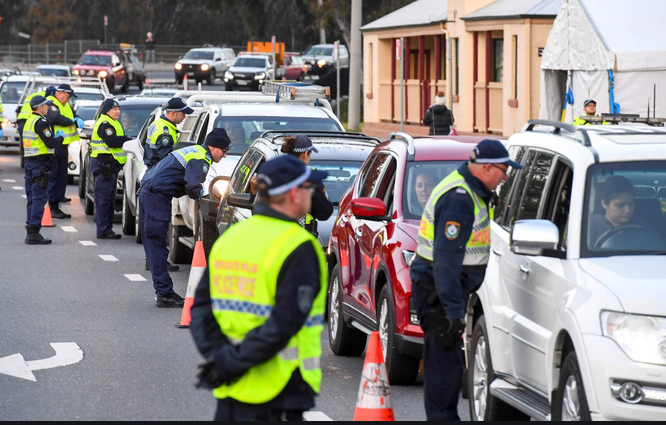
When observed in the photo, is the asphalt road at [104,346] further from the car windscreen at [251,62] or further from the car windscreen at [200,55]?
the car windscreen at [200,55]

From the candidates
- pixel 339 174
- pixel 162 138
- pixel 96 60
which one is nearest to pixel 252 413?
pixel 339 174

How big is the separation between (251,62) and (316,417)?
51429mm

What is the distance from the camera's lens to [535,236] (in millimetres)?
6188

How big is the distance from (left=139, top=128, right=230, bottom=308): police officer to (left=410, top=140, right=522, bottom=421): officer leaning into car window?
5.24m

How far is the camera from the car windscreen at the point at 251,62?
5816 cm

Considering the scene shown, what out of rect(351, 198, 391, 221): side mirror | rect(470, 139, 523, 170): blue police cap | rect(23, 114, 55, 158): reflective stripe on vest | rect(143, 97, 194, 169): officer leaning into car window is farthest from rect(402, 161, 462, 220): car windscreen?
rect(23, 114, 55, 158): reflective stripe on vest

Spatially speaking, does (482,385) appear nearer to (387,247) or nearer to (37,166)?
(387,247)

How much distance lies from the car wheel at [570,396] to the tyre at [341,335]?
4.00 metres

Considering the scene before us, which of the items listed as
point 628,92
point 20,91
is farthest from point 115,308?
point 20,91

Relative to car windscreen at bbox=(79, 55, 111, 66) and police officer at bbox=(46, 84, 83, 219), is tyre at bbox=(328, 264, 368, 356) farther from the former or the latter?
car windscreen at bbox=(79, 55, 111, 66)

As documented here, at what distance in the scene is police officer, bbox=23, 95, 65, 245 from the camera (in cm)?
1714

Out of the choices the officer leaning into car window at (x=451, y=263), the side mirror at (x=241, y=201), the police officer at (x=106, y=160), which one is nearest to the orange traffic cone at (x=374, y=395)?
the officer leaning into car window at (x=451, y=263)

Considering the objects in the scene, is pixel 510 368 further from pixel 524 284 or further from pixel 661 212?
pixel 661 212

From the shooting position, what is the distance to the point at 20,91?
34344 millimetres
